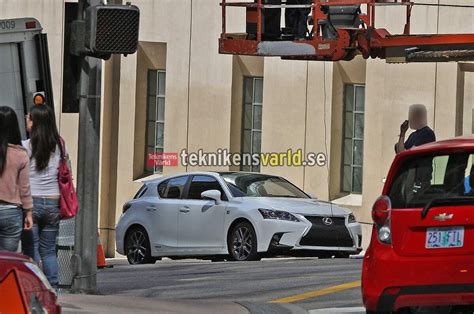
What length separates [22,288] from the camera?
770 centimetres

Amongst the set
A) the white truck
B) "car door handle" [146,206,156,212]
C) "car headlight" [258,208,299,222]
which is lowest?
"car door handle" [146,206,156,212]

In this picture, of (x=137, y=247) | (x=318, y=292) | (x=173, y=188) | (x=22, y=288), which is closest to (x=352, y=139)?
(x=173, y=188)

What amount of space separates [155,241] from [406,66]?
908 cm

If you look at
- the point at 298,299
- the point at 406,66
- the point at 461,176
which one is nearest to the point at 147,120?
the point at 406,66

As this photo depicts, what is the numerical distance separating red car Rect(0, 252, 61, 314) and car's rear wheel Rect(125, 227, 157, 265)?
1612cm

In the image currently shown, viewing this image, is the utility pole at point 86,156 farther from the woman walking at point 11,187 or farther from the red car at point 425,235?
the red car at point 425,235

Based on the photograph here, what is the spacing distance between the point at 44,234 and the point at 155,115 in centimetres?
2409

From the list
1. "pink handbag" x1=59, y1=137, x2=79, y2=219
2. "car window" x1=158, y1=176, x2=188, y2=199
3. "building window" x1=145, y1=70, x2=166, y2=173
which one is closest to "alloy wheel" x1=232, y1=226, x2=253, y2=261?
"car window" x1=158, y1=176, x2=188, y2=199

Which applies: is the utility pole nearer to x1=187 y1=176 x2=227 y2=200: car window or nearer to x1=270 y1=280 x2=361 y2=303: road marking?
x1=270 y1=280 x2=361 y2=303: road marking

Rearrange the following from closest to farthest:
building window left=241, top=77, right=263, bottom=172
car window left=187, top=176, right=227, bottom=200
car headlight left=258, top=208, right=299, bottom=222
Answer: car headlight left=258, top=208, right=299, bottom=222 → car window left=187, top=176, right=227, bottom=200 → building window left=241, top=77, right=263, bottom=172

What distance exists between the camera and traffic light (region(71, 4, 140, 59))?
1427 cm

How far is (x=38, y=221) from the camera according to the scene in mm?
13758

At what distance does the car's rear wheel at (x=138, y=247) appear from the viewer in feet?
80.4

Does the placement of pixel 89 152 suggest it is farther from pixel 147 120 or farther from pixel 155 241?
pixel 147 120
